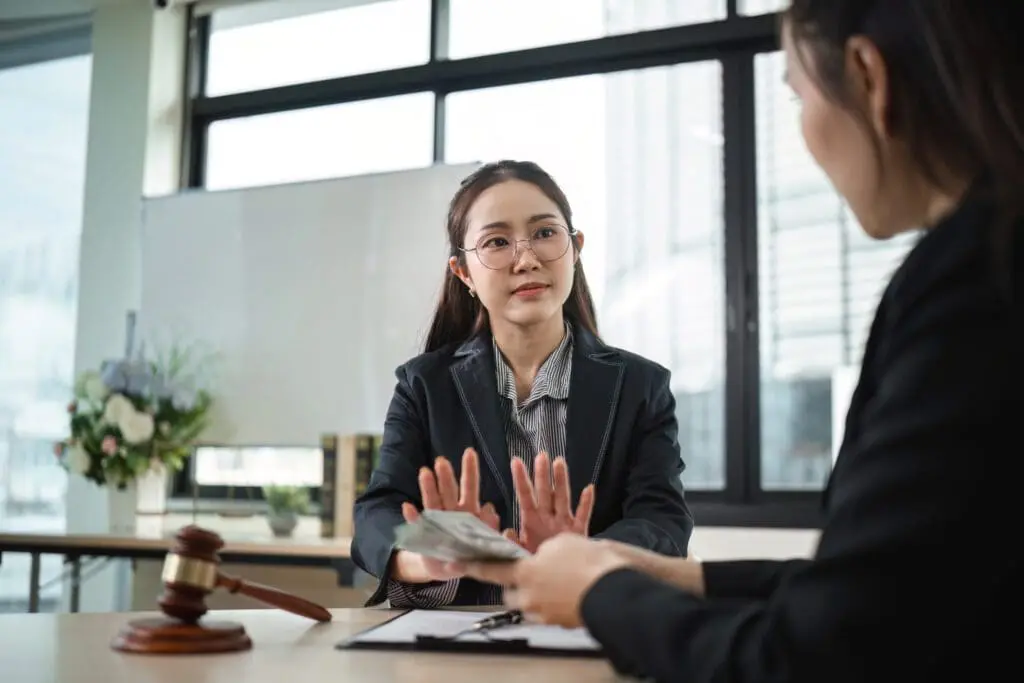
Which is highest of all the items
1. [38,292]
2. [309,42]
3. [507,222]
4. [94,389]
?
[309,42]

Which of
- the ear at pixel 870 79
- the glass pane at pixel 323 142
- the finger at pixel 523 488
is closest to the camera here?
the ear at pixel 870 79

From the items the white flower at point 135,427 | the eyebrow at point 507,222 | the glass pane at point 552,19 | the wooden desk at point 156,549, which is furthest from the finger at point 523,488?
the glass pane at point 552,19

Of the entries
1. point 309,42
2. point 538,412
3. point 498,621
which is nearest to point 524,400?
point 538,412

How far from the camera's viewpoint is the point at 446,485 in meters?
1.39

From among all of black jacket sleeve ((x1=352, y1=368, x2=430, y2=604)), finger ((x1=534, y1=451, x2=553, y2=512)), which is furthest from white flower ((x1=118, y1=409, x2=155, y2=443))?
finger ((x1=534, y1=451, x2=553, y2=512))

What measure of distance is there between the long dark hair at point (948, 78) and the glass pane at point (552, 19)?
3418mm

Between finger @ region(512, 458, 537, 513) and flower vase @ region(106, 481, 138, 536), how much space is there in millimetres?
3010

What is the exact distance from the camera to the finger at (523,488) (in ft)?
4.36

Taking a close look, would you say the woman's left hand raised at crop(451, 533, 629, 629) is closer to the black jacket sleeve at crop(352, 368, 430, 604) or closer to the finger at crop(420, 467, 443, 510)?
the finger at crop(420, 467, 443, 510)

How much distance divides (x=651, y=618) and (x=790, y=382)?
322 centimetres

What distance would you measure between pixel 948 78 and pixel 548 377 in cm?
127

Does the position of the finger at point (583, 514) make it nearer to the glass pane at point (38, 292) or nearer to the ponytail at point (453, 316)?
the ponytail at point (453, 316)

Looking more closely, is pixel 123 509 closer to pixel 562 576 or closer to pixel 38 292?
pixel 38 292

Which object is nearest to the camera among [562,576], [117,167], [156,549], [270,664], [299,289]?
[562,576]
